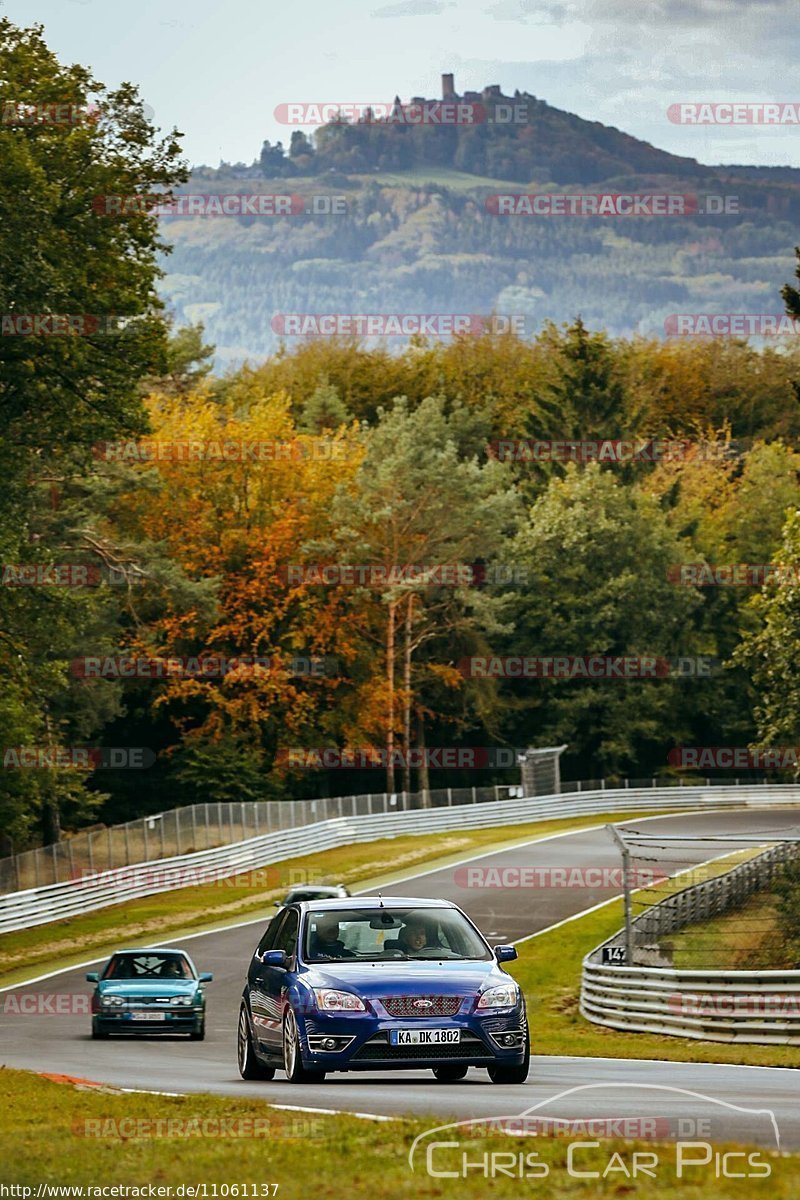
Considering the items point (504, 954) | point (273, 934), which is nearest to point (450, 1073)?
point (504, 954)

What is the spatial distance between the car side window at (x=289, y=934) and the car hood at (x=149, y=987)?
9612mm

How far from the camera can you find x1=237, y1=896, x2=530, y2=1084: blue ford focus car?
14.7 m

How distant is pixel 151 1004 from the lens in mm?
26141

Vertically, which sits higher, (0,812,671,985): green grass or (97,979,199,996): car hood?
(97,979,199,996): car hood

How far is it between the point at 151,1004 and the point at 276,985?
10.9 meters

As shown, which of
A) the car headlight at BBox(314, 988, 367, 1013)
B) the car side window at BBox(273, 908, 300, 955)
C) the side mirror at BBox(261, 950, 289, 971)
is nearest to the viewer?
the car headlight at BBox(314, 988, 367, 1013)

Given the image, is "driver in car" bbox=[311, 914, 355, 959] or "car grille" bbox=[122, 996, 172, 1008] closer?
"driver in car" bbox=[311, 914, 355, 959]

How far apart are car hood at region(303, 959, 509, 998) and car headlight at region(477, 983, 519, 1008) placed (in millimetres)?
58

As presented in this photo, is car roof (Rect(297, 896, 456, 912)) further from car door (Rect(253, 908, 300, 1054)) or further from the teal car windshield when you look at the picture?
the teal car windshield

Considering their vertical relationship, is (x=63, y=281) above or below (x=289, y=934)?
above

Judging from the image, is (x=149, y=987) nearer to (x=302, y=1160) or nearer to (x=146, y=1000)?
(x=146, y=1000)

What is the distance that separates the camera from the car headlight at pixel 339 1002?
1479 cm

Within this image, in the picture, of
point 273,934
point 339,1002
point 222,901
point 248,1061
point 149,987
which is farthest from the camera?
point 222,901

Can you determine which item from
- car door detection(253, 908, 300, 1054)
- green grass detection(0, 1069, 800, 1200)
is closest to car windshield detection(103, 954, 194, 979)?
car door detection(253, 908, 300, 1054)
